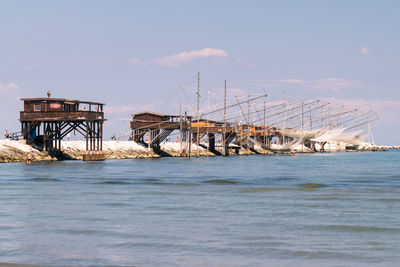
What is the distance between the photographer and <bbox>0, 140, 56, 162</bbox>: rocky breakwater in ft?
270

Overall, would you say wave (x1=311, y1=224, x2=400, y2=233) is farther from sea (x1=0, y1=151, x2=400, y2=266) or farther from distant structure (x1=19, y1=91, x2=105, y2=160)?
distant structure (x1=19, y1=91, x2=105, y2=160)

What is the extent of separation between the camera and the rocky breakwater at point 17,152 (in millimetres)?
82188

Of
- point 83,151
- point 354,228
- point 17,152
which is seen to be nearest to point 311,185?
point 354,228

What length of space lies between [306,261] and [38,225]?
10934 millimetres

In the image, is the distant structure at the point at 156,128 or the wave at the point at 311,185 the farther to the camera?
the distant structure at the point at 156,128

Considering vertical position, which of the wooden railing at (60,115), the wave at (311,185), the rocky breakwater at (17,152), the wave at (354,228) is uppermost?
the wooden railing at (60,115)

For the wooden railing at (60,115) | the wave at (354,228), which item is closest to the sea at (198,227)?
the wave at (354,228)

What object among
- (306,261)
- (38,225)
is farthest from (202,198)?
(306,261)

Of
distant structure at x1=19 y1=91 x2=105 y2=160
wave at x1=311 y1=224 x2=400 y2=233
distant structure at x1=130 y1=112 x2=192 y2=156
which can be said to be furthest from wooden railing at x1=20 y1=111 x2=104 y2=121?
wave at x1=311 y1=224 x2=400 y2=233

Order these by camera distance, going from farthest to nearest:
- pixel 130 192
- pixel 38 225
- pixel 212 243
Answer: pixel 130 192
pixel 38 225
pixel 212 243

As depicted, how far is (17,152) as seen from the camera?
84062 millimetres

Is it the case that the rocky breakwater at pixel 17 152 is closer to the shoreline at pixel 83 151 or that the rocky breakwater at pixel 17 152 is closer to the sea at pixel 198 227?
the shoreline at pixel 83 151

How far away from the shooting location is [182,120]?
12456 cm

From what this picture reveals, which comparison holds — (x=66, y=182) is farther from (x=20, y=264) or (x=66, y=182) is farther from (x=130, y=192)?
(x=20, y=264)
